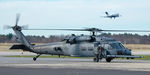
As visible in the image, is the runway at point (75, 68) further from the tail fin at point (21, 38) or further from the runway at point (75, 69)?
the tail fin at point (21, 38)

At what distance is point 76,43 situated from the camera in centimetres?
4894

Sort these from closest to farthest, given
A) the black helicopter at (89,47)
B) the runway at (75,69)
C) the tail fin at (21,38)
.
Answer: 1. the runway at (75,69)
2. the black helicopter at (89,47)
3. the tail fin at (21,38)

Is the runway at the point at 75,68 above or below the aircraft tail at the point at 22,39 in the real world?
below

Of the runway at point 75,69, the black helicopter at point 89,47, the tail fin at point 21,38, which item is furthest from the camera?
the tail fin at point 21,38

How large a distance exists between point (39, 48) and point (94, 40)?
256 inches

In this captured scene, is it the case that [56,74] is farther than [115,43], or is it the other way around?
[115,43]

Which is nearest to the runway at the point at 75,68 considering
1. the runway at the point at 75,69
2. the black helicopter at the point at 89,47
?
the runway at the point at 75,69

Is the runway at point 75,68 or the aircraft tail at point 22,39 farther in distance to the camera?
the aircraft tail at point 22,39

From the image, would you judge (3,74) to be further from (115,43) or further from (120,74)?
(115,43)

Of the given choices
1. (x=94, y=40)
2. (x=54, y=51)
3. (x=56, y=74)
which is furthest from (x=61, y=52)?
(x=56, y=74)

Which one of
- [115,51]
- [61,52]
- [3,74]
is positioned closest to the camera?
[3,74]

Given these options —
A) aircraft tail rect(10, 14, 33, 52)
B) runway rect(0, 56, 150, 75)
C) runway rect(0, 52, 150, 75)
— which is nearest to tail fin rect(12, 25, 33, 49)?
aircraft tail rect(10, 14, 33, 52)

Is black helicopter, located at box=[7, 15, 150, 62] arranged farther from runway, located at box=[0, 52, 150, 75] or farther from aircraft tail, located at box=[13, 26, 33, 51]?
runway, located at box=[0, 52, 150, 75]

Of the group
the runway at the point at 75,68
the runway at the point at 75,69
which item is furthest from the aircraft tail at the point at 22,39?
the runway at the point at 75,69
